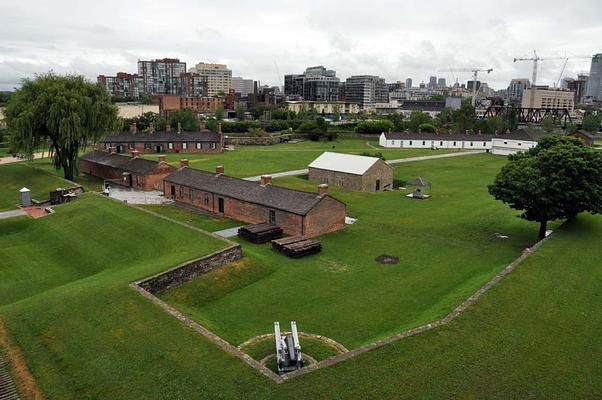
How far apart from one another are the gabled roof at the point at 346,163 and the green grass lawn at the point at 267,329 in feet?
80.2

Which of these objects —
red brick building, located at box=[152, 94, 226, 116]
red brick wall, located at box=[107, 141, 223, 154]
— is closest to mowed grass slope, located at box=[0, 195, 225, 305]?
red brick wall, located at box=[107, 141, 223, 154]

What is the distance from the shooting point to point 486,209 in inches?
1574

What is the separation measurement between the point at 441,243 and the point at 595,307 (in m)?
11.8

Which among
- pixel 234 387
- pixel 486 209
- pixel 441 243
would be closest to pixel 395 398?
pixel 234 387

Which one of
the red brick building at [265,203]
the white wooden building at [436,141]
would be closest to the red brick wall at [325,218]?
the red brick building at [265,203]

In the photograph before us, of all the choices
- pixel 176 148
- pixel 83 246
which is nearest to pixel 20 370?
pixel 83 246

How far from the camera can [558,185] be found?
28703 mm

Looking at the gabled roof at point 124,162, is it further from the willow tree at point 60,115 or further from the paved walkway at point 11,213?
the paved walkway at point 11,213

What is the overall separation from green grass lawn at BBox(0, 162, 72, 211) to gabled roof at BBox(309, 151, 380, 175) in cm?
2653

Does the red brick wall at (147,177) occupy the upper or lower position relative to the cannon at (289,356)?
upper

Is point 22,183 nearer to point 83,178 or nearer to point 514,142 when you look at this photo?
point 83,178

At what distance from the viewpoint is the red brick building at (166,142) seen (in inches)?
2980

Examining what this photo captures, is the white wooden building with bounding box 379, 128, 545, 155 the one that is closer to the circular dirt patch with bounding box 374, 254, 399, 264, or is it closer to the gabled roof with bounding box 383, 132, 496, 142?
the gabled roof with bounding box 383, 132, 496, 142

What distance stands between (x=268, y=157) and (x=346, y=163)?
2362cm
